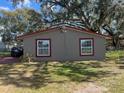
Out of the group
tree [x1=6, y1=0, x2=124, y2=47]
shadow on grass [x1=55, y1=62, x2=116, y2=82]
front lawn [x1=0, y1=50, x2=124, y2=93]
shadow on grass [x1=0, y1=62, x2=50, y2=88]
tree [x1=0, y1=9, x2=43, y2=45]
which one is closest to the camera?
front lawn [x1=0, y1=50, x2=124, y2=93]

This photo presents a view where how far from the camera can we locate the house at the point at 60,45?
86.8ft

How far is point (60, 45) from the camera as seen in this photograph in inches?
1043

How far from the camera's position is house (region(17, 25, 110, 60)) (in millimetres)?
26469

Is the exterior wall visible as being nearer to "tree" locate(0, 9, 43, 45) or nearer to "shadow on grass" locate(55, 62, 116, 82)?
"shadow on grass" locate(55, 62, 116, 82)

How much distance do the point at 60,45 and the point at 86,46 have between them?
87.8 inches

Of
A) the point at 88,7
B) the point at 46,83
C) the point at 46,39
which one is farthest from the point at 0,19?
the point at 46,83

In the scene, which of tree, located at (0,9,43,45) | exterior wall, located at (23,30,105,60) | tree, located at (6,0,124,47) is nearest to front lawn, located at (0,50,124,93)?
exterior wall, located at (23,30,105,60)

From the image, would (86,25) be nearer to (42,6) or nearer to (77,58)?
(42,6)

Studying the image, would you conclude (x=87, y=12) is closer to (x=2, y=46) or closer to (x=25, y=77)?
(x=25, y=77)

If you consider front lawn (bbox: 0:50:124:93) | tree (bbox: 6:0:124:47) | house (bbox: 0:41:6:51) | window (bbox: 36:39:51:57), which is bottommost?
front lawn (bbox: 0:50:124:93)

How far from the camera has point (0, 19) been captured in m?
56.9

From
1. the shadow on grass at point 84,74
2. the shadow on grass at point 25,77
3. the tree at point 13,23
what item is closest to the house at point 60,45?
the shadow on grass at point 84,74

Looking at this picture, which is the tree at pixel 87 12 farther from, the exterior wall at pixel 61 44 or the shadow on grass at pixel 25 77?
the shadow on grass at pixel 25 77

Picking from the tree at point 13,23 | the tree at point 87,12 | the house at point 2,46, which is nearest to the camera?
the tree at point 87,12
